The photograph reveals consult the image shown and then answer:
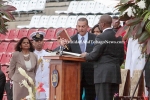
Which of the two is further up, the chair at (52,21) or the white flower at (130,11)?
the chair at (52,21)

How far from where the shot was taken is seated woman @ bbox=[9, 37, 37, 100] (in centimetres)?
1043

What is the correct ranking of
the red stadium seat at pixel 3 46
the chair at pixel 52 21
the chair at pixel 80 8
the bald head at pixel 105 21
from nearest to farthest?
the bald head at pixel 105 21
the red stadium seat at pixel 3 46
the chair at pixel 52 21
the chair at pixel 80 8

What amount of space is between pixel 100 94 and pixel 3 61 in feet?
29.8

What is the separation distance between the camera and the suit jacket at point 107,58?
27.8ft

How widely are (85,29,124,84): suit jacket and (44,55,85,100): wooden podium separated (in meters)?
0.38

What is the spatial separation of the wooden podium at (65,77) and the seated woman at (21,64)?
1.62 meters

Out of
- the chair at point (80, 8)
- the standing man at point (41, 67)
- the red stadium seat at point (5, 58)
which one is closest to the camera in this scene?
the standing man at point (41, 67)

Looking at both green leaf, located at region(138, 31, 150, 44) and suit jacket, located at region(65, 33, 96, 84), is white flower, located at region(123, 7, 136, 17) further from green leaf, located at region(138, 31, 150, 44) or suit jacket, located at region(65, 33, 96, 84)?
suit jacket, located at region(65, 33, 96, 84)

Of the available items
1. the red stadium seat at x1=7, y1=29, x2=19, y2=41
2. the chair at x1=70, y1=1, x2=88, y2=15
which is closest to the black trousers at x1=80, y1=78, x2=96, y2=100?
the red stadium seat at x1=7, y1=29, x2=19, y2=41

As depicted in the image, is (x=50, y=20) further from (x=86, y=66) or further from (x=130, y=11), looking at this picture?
(x=130, y=11)

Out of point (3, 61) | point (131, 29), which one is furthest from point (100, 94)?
point (3, 61)

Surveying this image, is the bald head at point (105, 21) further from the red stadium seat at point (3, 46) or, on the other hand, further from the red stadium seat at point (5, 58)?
the red stadium seat at point (3, 46)

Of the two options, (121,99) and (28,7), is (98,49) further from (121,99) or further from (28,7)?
(28,7)

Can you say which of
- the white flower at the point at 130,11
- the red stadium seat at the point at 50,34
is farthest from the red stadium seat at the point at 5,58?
the white flower at the point at 130,11
